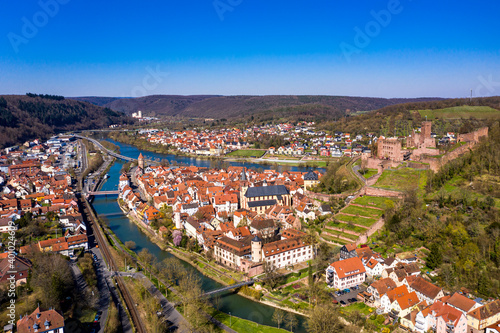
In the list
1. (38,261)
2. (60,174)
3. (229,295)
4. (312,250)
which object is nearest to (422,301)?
(312,250)

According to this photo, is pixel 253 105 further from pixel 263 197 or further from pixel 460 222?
pixel 460 222

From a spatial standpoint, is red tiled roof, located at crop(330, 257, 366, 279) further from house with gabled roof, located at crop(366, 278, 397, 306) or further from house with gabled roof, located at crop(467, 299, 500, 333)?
house with gabled roof, located at crop(467, 299, 500, 333)

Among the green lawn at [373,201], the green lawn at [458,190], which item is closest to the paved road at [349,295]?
the green lawn at [373,201]

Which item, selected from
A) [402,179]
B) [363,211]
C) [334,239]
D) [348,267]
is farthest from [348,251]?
[402,179]

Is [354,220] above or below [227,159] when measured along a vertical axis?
above

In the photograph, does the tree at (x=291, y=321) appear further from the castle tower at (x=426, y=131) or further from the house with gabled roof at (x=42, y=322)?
the castle tower at (x=426, y=131)

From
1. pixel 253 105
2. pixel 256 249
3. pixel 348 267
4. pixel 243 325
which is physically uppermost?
pixel 253 105

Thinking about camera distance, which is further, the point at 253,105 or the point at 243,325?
the point at 253,105
